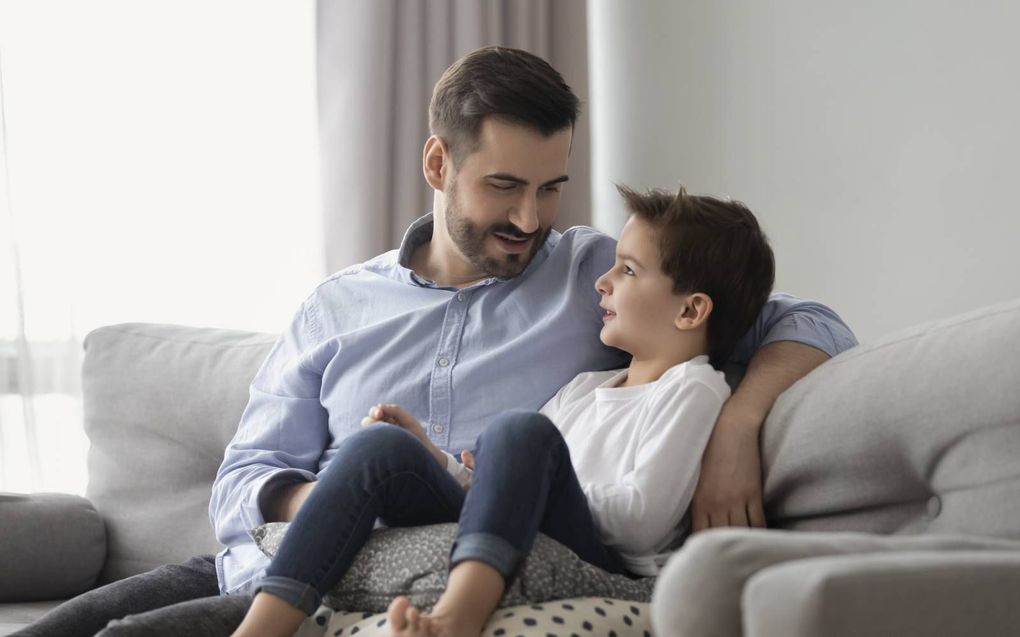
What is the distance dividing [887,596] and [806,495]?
520 millimetres

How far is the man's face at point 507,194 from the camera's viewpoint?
72.5 inches

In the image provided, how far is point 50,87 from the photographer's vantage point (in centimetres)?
287

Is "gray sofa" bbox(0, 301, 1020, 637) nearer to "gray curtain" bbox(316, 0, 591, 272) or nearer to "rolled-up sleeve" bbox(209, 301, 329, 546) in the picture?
"rolled-up sleeve" bbox(209, 301, 329, 546)

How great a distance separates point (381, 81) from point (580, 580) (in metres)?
1.91

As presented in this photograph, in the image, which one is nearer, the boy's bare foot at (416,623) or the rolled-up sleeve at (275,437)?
the boy's bare foot at (416,623)

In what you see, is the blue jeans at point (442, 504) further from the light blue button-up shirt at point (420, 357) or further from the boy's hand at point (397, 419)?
the light blue button-up shirt at point (420, 357)

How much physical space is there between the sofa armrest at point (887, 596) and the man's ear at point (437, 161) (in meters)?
1.16

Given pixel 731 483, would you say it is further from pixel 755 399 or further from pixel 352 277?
pixel 352 277

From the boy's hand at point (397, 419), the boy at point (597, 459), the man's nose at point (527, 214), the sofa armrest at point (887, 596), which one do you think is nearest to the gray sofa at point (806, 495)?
the sofa armrest at point (887, 596)

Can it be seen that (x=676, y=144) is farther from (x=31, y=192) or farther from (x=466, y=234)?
(x=31, y=192)

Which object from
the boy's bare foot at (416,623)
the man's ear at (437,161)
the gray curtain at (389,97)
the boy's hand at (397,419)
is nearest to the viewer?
the boy's bare foot at (416,623)

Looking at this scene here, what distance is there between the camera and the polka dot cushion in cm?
123

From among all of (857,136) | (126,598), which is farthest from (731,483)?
(857,136)

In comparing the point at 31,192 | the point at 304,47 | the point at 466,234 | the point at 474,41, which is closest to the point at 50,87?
the point at 31,192
